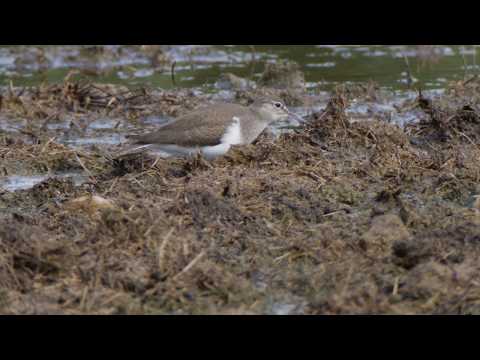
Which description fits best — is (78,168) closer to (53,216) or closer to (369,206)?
(53,216)

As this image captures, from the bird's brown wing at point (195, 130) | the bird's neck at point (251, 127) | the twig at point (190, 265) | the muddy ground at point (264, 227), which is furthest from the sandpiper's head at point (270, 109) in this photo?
the twig at point (190, 265)

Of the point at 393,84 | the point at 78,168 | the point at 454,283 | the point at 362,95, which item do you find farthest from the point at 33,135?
the point at 454,283

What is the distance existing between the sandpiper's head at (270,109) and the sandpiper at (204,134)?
2.06 ft

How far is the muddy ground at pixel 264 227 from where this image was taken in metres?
6.48

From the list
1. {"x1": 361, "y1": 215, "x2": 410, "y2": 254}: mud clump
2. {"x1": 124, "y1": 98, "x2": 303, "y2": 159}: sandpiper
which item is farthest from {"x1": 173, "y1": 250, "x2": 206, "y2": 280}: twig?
{"x1": 124, "y1": 98, "x2": 303, "y2": 159}: sandpiper

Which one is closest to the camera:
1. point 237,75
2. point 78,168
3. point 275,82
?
point 78,168

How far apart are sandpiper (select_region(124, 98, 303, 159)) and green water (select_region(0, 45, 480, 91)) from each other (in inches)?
193

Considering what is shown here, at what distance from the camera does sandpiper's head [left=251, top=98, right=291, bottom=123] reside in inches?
463

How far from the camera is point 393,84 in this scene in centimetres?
1606

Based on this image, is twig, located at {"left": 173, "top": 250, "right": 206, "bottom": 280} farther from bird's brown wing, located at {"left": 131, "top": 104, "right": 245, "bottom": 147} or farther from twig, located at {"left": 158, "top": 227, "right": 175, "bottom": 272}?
bird's brown wing, located at {"left": 131, "top": 104, "right": 245, "bottom": 147}

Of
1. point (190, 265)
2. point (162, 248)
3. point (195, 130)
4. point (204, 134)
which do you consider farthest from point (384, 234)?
point (195, 130)

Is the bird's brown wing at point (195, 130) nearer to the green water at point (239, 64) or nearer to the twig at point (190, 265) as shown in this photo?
the twig at point (190, 265)

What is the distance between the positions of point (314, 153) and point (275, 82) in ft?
19.6

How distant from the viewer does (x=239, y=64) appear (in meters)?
18.4
